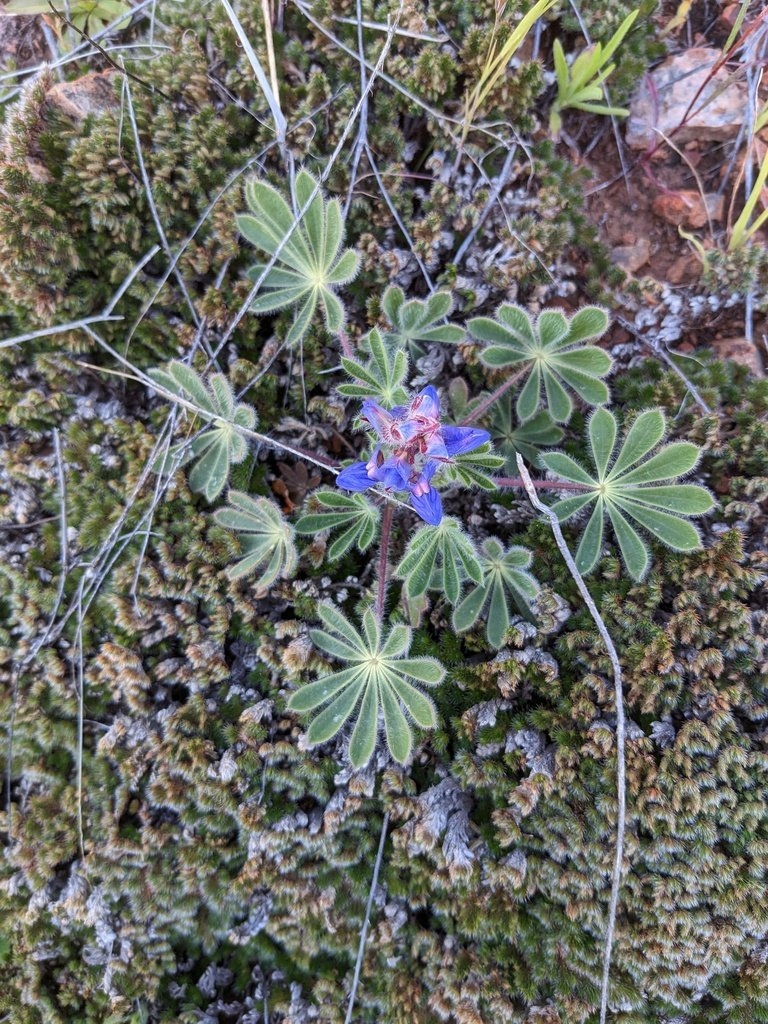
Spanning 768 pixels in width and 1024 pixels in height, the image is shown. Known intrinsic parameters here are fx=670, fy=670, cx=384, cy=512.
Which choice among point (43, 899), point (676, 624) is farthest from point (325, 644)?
point (43, 899)

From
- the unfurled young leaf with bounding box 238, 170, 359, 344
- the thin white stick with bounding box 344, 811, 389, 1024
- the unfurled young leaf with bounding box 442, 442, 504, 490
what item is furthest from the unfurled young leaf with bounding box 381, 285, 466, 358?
the thin white stick with bounding box 344, 811, 389, 1024

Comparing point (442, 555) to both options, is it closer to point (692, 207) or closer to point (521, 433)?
point (521, 433)

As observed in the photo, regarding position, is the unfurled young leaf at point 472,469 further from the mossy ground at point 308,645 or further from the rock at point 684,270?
the rock at point 684,270

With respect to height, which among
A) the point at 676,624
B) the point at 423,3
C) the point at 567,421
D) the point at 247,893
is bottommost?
the point at 247,893

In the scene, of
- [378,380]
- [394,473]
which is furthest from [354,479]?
[378,380]

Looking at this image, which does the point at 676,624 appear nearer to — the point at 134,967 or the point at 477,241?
the point at 477,241
